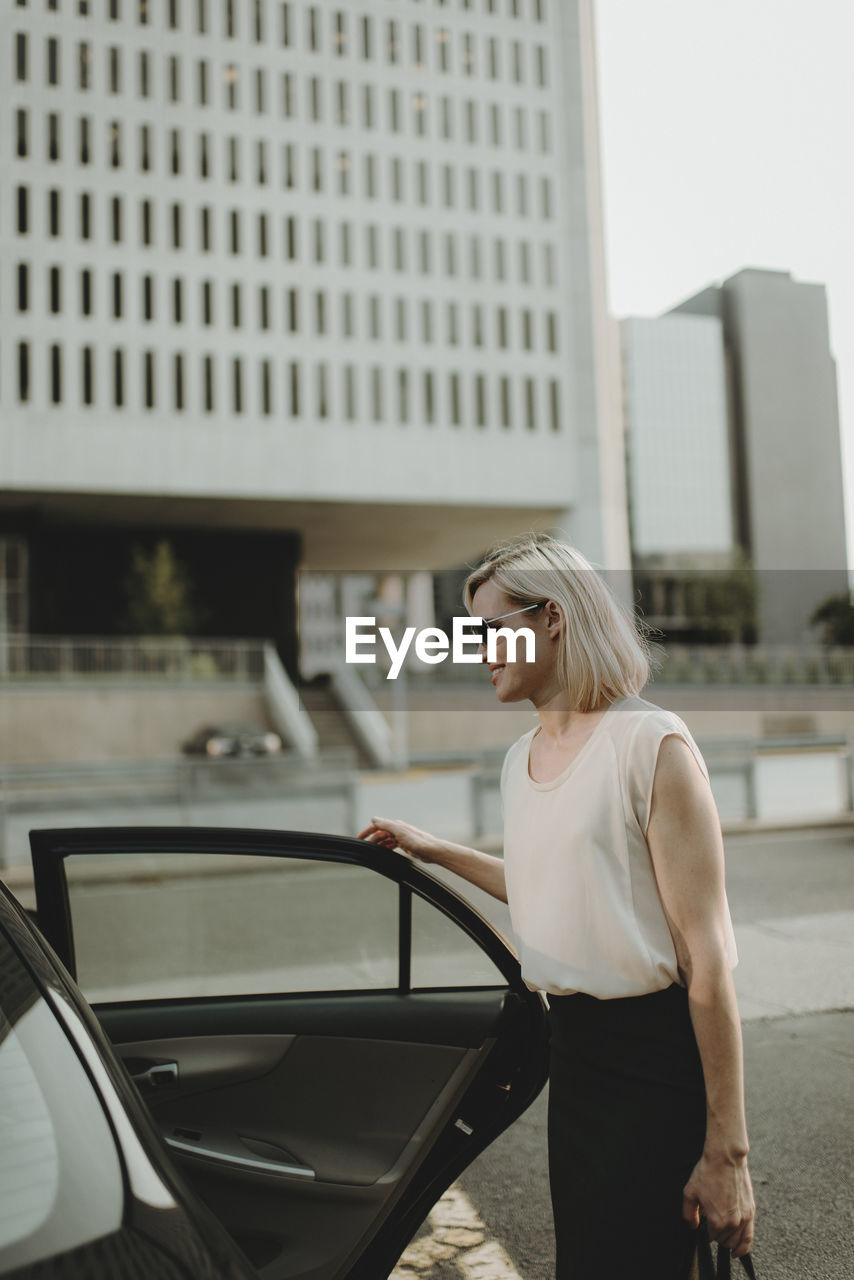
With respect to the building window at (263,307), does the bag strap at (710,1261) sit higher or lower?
Answer: lower

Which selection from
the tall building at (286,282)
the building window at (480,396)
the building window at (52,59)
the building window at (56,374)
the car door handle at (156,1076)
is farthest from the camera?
the building window at (480,396)

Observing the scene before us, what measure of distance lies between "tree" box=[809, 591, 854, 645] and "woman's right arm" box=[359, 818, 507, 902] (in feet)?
93.5

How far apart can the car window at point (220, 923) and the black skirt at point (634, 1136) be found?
61.6 inches

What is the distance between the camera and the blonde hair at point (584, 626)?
176cm

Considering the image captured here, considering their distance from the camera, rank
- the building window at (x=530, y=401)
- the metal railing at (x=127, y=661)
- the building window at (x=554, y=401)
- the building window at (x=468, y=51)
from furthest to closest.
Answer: the building window at (x=554, y=401), the building window at (x=530, y=401), the building window at (x=468, y=51), the metal railing at (x=127, y=661)

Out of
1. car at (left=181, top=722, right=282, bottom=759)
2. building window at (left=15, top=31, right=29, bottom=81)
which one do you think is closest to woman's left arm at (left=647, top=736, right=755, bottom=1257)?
car at (left=181, top=722, right=282, bottom=759)

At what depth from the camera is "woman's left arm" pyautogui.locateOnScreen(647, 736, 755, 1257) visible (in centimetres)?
157

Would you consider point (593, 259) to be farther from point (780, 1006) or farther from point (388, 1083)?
point (388, 1083)

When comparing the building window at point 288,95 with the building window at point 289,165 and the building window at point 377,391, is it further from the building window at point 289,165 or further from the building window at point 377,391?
the building window at point 377,391

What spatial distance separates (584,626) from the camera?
1.78 metres

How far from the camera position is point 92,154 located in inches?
1300

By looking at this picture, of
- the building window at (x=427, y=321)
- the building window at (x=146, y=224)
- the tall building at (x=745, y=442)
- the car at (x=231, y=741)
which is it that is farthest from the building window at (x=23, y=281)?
the tall building at (x=745, y=442)

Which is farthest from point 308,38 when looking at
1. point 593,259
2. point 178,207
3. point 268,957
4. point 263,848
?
point 263,848

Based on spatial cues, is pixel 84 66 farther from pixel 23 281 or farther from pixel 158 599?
pixel 158 599
